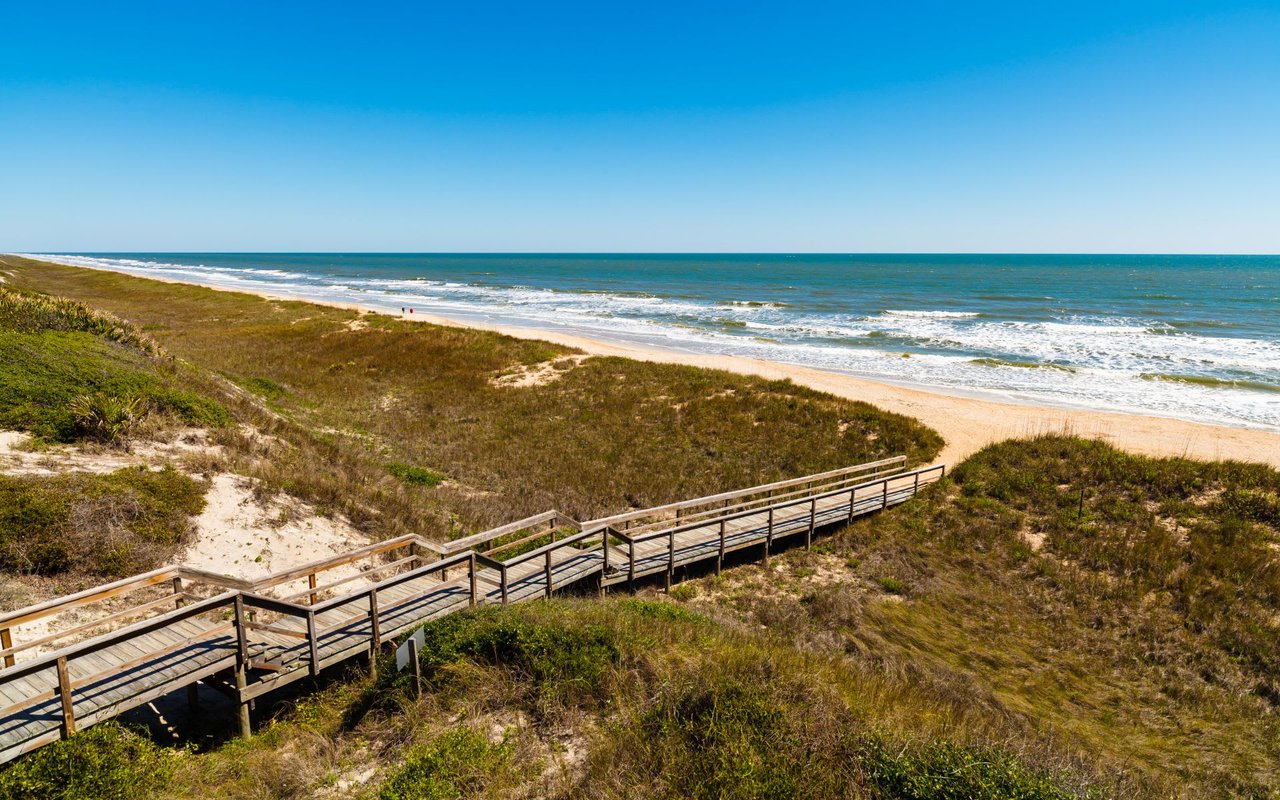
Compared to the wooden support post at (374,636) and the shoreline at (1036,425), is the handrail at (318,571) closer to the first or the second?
the wooden support post at (374,636)

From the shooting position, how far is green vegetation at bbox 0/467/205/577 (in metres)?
8.75

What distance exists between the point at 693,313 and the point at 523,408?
48.4m

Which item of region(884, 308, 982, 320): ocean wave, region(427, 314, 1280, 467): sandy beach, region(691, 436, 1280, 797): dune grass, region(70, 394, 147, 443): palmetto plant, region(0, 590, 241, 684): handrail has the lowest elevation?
region(691, 436, 1280, 797): dune grass

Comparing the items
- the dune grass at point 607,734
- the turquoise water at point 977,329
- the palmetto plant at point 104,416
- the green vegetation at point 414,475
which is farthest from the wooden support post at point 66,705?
the turquoise water at point 977,329

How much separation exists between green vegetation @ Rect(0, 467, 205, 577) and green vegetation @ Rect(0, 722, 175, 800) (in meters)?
3.95

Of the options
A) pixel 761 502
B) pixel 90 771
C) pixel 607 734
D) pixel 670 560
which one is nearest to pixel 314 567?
pixel 90 771

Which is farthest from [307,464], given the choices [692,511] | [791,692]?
[791,692]

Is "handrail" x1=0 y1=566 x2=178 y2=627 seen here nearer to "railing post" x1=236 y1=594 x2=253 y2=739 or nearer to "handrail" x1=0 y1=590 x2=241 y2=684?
"handrail" x1=0 y1=590 x2=241 y2=684

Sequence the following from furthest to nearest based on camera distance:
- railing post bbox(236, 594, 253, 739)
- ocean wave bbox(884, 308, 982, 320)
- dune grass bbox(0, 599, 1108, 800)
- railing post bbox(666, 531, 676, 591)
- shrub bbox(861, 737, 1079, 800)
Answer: ocean wave bbox(884, 308, 982, 320) → railing post bbox(666, 531, 676, 591) → railing post bbox(236, 594, 253, 739) → dune grass bbox(0, 599, 1108, 800) → shrub bbox(861, 737, 1079, 800)

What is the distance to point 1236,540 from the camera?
12.5 m

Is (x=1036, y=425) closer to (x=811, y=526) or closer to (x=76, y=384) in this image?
(x=811, y=526)

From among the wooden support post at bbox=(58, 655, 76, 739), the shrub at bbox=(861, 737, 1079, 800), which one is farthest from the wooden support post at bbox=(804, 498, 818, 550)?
the wooden support post at bbox=(58, 655, 76, 739)

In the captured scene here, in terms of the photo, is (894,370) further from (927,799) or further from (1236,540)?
(927,799)

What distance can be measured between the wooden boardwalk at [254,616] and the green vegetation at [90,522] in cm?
73
